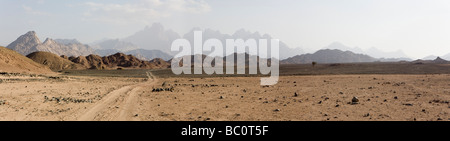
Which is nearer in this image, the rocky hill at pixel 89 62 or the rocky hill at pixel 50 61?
the rocky hill at pixel 50 61

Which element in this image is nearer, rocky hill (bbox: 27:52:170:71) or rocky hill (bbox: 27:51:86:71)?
rocky hill (bbox: 27:51:86:71)

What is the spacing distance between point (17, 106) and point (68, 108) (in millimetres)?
2939

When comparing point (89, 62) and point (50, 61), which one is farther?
point (89, 62)

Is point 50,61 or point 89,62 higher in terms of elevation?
point 50,61

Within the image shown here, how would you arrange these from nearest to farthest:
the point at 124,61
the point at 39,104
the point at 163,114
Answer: the point at 163,114 < the point at 39,104 < the point at 124,61
